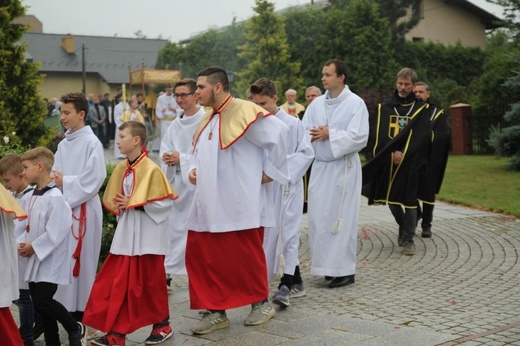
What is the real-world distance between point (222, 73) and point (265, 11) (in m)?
33.0

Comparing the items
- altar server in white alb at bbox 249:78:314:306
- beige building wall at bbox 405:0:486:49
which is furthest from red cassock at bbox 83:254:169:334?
beige building wall at bbox 405:0:486:49

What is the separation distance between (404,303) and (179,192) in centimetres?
256

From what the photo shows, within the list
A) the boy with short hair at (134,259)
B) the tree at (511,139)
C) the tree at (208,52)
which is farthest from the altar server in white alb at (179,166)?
the tree at (208,52)

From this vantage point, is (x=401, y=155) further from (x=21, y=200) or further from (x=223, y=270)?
A: (x=21, y=200)

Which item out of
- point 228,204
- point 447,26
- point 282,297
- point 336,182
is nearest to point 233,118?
point 228,204

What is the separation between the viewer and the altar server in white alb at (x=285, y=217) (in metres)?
7.72

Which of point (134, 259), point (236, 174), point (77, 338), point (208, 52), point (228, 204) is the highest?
point (208, 52)

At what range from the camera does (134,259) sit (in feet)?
21.0

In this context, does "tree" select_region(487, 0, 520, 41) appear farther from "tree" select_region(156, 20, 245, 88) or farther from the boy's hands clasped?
"tree" select_region(156, 20, 245, 88)

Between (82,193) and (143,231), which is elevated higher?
(82,193)

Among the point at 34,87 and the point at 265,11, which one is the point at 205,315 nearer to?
the point at 34,87

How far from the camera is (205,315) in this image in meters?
6.90

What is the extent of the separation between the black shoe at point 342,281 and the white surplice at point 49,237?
3.19 m

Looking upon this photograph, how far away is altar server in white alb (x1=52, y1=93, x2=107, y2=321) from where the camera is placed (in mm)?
6668
